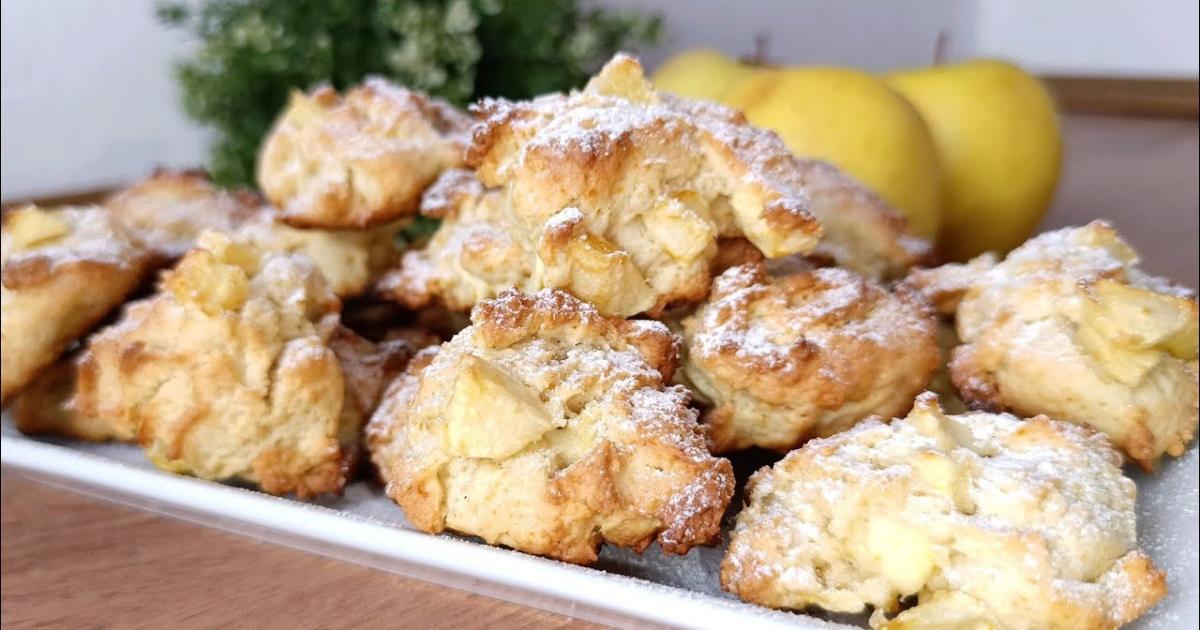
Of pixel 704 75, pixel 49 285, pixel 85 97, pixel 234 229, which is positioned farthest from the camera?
pixel 85 97

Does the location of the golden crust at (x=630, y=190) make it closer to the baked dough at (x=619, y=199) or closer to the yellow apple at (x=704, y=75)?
the baked dough at (x=619, y=199)

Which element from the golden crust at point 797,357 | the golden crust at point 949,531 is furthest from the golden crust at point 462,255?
the golden crust at point 949,531

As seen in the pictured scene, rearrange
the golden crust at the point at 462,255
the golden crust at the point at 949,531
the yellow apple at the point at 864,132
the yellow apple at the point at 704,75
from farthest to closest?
the yellow apple at the point at 704,75, the yellow apple at the point at 864,132, the golden crust at the point at 462,255, the golden crust at the point at 949,531

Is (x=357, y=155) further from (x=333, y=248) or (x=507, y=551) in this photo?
(x=507, y=551)

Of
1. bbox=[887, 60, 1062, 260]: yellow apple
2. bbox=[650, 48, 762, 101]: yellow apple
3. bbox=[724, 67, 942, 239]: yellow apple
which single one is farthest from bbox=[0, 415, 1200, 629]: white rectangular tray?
bbox=[650, 48, 762, 101]: yellow apple

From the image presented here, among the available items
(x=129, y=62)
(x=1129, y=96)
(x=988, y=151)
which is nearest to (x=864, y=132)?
(x=988, y=151)
